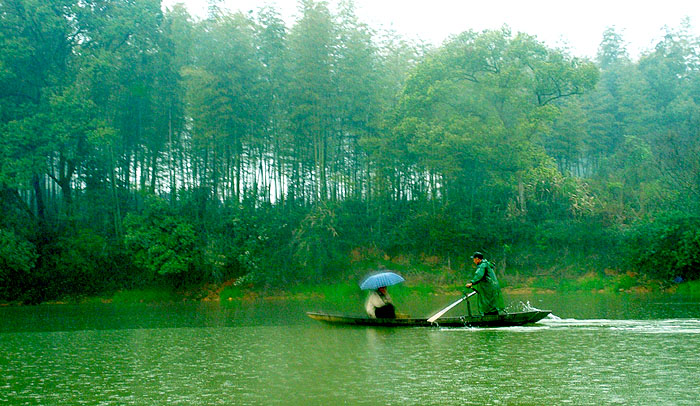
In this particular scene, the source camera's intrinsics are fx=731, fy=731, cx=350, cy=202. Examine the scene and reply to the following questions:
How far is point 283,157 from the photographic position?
33.1 m

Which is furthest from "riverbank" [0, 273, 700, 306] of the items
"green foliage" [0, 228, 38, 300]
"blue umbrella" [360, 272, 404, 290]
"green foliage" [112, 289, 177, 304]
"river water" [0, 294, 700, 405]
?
"blue umbrella" [360, 272, 404, 290]

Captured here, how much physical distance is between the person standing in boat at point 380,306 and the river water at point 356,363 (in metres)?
0.67

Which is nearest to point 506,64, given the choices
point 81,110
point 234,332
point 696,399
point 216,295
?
point 216,295

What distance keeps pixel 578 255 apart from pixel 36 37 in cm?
2438

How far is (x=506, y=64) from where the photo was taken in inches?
1292

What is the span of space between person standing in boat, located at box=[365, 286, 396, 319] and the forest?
14589mm

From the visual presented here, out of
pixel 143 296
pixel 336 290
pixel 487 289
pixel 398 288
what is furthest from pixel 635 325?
pixel 143 296

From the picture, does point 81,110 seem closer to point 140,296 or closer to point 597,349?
point 140,296

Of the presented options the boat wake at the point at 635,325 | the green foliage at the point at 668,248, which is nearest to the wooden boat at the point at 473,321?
the boat wake at the point at 635,325

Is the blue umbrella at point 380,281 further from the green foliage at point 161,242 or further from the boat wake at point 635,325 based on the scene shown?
the green foliage at point 161,242

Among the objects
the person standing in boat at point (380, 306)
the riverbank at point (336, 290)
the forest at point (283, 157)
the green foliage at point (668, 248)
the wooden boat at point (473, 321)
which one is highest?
the forest at point (283, 157)

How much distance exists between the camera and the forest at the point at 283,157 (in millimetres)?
29188

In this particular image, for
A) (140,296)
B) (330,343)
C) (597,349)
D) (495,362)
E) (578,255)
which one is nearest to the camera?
(495,362)

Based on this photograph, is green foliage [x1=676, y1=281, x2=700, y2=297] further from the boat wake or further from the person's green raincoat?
the person's green raincoat
